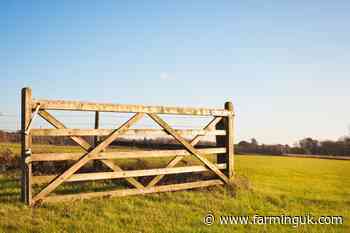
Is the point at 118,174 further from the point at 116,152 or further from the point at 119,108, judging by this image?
the point at 119,108

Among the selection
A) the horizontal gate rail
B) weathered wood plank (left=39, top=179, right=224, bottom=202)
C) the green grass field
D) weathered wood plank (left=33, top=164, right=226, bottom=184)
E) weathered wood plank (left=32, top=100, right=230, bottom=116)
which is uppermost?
weathered wood plank (left=32, top=100, right=230, bottom=116)

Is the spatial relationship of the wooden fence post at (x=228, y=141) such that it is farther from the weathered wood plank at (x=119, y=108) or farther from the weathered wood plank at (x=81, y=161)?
the weathered wood plank at (x=81, y=161)

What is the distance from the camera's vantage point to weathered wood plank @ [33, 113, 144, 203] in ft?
22.7

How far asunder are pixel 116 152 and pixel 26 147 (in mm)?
2023

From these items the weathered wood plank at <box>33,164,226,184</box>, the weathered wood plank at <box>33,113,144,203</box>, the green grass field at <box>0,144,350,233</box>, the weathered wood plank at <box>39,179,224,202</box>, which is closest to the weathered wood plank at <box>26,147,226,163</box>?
the weathered wood plank at <box>33,113,144,203</box>

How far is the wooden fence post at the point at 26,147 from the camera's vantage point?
6.71m

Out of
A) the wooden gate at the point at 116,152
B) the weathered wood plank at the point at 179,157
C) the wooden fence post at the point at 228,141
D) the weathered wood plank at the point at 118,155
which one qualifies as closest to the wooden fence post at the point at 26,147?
the wooden gate at the point at 116,152

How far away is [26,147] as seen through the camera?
681 centimetres

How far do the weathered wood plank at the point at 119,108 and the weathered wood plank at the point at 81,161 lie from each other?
0.90 feet

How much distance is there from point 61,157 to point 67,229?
2.08m

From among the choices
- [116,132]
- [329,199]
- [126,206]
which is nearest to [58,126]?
[116,132]

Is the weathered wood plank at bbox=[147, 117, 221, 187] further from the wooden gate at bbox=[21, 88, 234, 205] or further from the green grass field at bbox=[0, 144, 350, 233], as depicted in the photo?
the green grass field at bbox=[0, 144, 350, 233]

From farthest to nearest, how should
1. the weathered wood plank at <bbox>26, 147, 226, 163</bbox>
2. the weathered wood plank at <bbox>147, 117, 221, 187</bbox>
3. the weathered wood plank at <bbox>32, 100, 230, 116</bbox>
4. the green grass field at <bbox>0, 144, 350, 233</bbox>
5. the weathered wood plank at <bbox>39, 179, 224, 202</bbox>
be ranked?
the weathered wood plank at <bbox>147, 117, 221, 187</bbox>
the weathered wood plank at <bbox>32, 100, 230, 116</bbox>
the weathered wood plank at <bbox>39, 179, 224, 202</bbox>
the weathered wood plank at <bbox>26, 147, 226, 163</bbox>
the green grass field at <bbox>0, 144, 350, 233</bbox>

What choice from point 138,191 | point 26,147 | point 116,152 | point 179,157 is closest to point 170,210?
point 138,191
